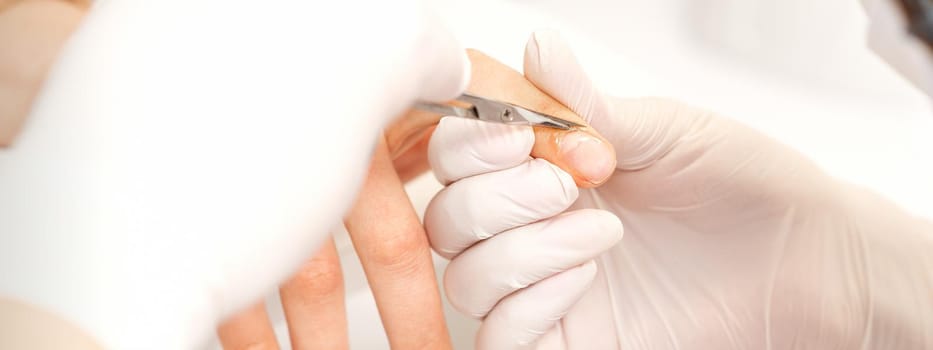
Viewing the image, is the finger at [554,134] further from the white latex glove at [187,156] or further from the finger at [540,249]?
the white latex glove at [187,156]

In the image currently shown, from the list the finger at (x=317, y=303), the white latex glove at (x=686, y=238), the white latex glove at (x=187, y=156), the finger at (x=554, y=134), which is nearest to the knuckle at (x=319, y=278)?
the finger at (x=317, y=303)

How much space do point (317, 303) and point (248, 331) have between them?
0.32 feet

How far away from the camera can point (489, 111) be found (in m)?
0.61

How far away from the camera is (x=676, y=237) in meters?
0.87

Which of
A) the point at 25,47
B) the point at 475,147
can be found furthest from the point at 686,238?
the point at 25,47

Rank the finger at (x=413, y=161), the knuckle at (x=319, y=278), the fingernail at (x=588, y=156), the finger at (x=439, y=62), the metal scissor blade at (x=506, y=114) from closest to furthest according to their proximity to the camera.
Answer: the finger at (x=439, y=62) < the metal scissor blade at (x=506, y=114) < the fingernail at (x=588, y=156) < the knuckle at (x=319, y=278) < the finger at (x=413, y=161)

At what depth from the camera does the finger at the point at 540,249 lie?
2.48 ft

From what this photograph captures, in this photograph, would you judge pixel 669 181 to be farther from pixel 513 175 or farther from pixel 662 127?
pixel 513 175

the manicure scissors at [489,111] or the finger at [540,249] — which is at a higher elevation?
the manicure scissors at [489,111]

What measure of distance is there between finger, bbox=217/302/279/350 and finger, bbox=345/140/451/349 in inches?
6.0

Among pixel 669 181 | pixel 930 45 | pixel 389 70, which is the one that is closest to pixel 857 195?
pixel 669 181

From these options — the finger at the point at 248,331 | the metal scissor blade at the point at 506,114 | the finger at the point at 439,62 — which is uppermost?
the finger at the point at 439,62

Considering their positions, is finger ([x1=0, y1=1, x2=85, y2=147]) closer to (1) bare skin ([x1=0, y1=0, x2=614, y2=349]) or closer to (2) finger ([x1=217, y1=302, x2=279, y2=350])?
(1) bare skin ([x1=0, y1=0, x2=614, y2=349])

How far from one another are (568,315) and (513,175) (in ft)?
0.74
